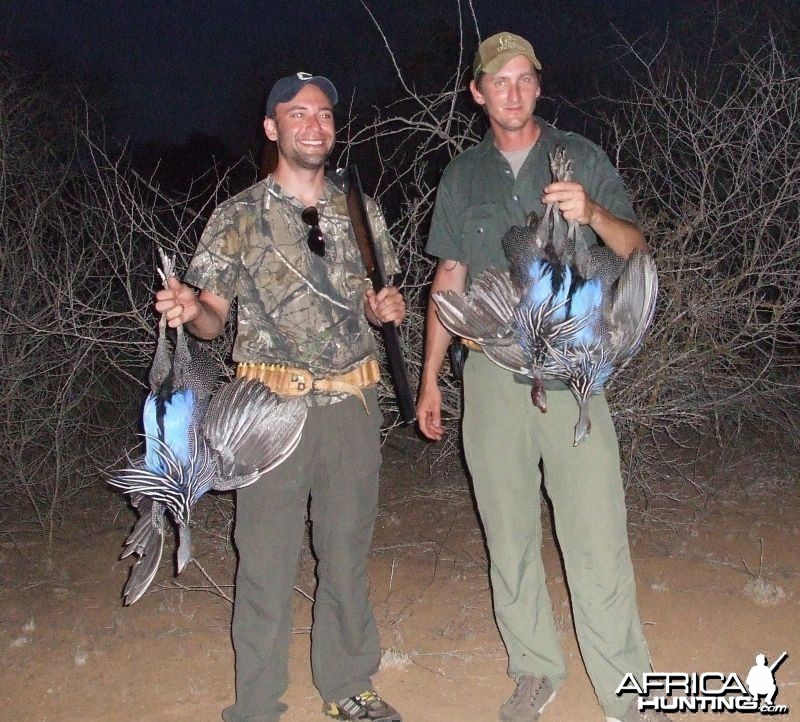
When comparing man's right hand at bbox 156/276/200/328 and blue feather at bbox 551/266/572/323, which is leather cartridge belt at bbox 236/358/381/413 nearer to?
man's right hand at bbox 156/276/200/328

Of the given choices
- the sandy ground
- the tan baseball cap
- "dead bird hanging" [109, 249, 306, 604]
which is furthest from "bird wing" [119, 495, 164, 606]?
the tan baseball cap

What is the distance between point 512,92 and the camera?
316 cm

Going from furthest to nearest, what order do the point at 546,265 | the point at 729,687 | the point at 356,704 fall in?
1. the point at 729,687
2. the point at 356,704
3. the point at 546,265

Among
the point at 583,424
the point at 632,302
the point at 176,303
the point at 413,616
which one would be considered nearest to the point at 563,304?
the point at 632,302

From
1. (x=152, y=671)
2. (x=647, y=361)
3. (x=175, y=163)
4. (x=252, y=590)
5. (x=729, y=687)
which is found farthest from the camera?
(x=175, y=163)

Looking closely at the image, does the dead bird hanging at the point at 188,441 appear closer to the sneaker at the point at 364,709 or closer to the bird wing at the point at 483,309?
the bird wing at the point at 483,309

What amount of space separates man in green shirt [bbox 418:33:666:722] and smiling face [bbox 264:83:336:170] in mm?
509

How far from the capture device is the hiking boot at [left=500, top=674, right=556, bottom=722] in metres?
3.41

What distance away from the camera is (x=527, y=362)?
3.06 m

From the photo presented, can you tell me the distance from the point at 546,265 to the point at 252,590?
1565mm

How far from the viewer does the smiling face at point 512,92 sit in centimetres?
314

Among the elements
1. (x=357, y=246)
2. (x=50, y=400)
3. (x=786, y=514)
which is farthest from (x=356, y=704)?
(x=50, y=400)

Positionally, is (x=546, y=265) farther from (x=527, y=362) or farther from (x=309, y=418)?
(x=309, y=418)

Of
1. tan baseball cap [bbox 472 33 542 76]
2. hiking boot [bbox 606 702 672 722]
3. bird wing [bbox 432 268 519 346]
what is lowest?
hiking boot [bbox 606 702 672 722]
